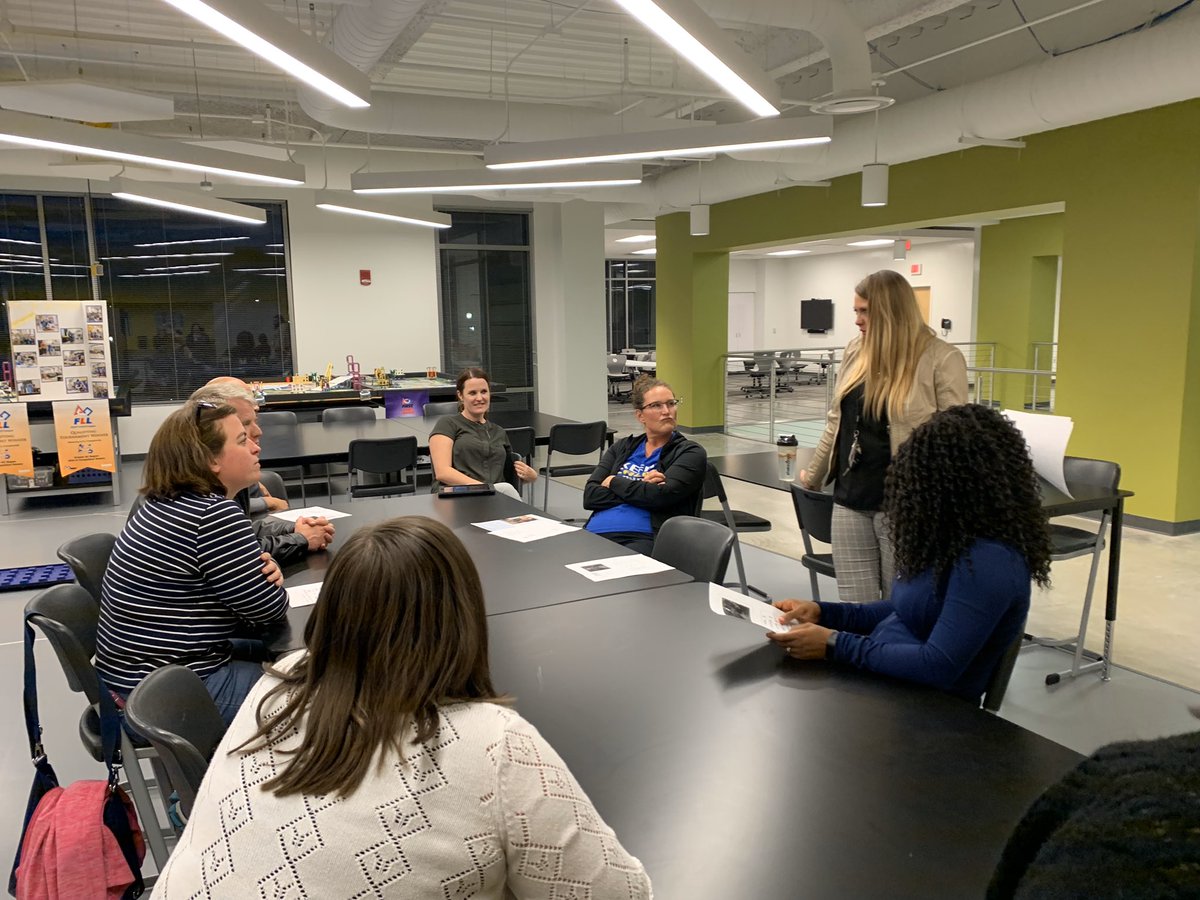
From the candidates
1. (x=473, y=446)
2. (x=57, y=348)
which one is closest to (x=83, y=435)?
(x=57, y=348)

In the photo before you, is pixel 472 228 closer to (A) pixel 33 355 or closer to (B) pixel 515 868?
(A) pixel 33 355

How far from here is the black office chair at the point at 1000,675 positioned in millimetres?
1833

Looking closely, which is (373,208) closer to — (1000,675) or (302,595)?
(302,595)

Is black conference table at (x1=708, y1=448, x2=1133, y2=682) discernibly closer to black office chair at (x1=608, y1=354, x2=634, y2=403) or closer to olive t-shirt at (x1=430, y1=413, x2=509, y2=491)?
olive t-shirt at (x1=430, y1=413, x2=509, y2=491)

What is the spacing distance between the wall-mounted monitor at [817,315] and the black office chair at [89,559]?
16937mm

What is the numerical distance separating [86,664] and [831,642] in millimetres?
1811

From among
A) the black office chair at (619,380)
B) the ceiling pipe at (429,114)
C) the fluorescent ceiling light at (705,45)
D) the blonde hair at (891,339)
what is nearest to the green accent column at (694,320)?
the ceiling pipe at (429,114)

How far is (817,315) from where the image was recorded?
60.5 feet

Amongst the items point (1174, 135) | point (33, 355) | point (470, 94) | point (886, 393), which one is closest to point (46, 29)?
point (33, 355)

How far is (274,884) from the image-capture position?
98 cm

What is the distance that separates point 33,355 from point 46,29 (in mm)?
2685

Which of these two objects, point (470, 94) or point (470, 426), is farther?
point (470, 94)

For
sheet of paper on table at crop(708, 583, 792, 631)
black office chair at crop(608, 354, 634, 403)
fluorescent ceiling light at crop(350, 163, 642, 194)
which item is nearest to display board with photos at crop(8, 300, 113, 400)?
fluorescent ceiling light at crop(350, 163, 642, 194)

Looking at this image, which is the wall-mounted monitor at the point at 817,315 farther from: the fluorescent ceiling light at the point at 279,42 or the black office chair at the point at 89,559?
the black office chair at the point at 89,559
